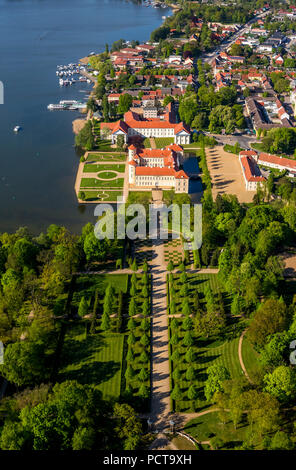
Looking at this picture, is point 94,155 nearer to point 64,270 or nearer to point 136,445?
point 64,270

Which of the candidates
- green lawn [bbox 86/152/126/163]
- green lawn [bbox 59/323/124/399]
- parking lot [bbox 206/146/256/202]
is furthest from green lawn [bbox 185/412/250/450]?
green lawn [bbox 86/152/126/163]

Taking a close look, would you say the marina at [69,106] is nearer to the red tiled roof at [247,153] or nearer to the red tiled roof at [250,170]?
the red tiled roof at [247,153]

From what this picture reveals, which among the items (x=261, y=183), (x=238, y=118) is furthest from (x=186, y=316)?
(x=238, y=118)

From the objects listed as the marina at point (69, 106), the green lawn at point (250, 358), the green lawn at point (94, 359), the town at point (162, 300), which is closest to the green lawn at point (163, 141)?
the town at point (162, 300)

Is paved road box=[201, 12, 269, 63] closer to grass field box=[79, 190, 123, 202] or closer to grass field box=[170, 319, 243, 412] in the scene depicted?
grass field box=[79, 190, 123, 202]

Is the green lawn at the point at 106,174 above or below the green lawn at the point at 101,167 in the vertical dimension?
below

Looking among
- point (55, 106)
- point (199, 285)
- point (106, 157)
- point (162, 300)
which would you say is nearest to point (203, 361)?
point (162, 300)
